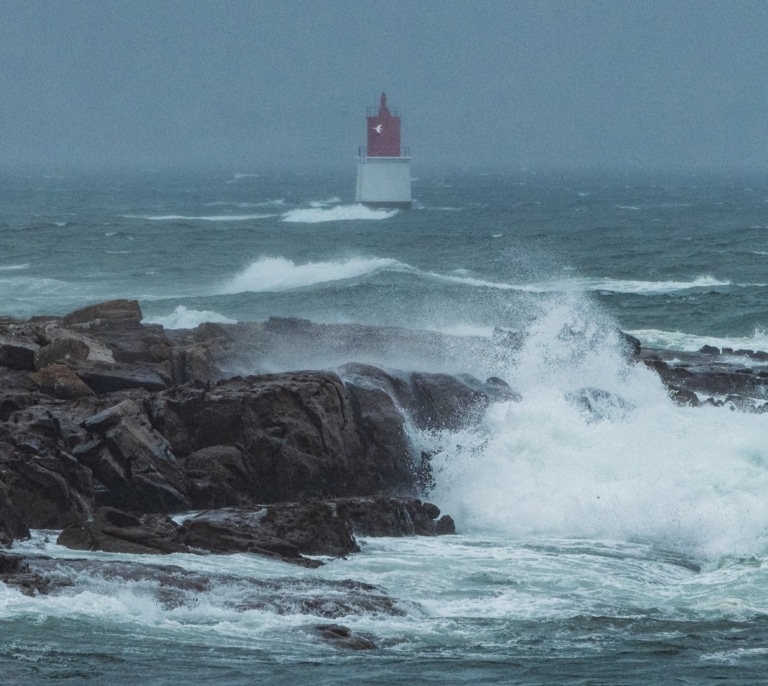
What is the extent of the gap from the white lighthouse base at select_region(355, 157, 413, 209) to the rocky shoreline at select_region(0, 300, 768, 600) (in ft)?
159

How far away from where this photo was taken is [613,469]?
17.1 meters

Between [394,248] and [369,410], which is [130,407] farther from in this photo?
[394,248]

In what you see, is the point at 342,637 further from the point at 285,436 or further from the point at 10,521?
the point at 285,436

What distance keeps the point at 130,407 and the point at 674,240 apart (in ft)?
137

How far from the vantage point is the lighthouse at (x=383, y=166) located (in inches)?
2579

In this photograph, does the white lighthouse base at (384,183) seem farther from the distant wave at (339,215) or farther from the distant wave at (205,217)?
the distant wave at (205,217)

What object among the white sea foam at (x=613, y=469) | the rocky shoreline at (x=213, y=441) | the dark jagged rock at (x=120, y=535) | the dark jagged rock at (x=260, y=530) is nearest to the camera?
the dark jagged rock at (x=120, y=535)

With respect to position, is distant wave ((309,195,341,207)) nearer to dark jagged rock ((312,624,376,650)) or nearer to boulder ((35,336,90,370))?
boulder ((35,336,90,370))

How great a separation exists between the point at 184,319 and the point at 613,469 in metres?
14.5

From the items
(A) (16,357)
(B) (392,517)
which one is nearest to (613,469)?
(B) (392,517)

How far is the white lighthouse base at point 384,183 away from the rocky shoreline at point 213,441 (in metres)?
48.3

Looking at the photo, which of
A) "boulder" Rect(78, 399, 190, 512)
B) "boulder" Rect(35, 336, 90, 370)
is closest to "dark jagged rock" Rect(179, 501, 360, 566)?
"boulder" Rect(78, 399, 190, 512)

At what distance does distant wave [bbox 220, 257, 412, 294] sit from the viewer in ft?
133


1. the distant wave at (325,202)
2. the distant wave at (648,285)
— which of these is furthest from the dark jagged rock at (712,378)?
the distant wave at (325,202)
